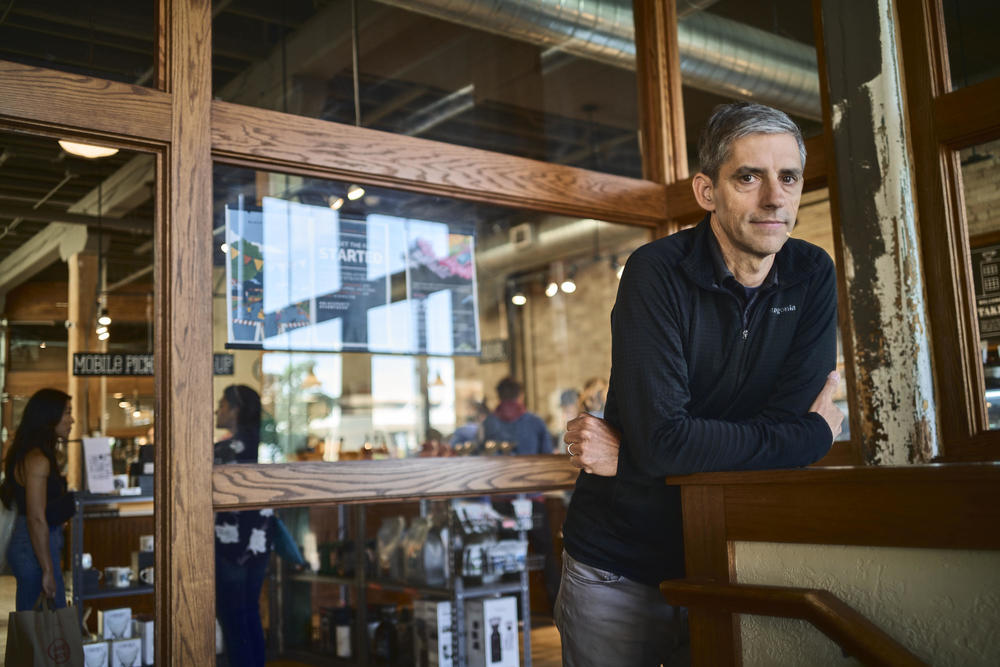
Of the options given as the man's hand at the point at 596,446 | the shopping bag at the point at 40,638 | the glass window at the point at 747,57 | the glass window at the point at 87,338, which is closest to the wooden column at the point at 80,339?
the glass window at the point at 87,338

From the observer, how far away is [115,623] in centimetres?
379

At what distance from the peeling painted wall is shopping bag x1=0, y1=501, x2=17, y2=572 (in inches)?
110

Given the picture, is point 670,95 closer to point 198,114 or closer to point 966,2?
point 966,2

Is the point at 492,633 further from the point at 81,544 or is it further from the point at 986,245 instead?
the point at 986,245

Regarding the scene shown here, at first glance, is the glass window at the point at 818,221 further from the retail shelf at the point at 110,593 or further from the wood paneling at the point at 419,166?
the retail shelf at the point at 110,593

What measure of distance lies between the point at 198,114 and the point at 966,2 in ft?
7.89

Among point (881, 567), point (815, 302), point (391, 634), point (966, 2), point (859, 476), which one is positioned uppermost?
point (966, 2)

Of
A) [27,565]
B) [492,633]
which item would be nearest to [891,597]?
[27,565]

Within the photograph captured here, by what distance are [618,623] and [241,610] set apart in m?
2.92

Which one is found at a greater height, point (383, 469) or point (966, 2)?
point (966, 2)

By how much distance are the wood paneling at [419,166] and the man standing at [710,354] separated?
169 centimetres

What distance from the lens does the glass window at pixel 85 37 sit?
2635 millimetres

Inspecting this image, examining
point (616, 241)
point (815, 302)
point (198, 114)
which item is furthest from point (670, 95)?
point (815, 302)

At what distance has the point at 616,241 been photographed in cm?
430
